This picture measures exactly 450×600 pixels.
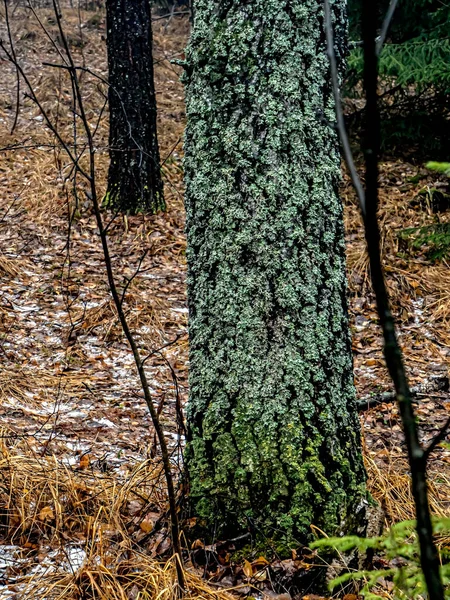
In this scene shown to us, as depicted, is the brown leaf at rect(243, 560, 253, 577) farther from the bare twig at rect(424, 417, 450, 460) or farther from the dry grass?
the bare twig at rect(424, 417, 450, 460)

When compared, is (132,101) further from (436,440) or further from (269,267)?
(436,440)

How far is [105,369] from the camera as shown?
4.64 meters

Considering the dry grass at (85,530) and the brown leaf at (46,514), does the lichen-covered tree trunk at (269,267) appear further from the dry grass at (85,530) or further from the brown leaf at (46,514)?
the brown leaf at (46,514)

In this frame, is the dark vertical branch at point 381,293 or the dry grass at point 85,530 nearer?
the dark vertical branch at point 381,293

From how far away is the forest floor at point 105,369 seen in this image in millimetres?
2402

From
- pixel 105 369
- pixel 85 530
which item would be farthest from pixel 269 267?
pixel 105 369

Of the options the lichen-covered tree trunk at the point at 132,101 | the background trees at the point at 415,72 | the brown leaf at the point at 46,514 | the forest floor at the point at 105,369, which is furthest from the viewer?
the lichen-covered tree trunk at the point at 132,101

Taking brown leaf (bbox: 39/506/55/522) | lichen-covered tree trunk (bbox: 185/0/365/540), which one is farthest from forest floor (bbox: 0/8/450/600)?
lichen-covered tree trunk (bbox: 185/0/365/540)

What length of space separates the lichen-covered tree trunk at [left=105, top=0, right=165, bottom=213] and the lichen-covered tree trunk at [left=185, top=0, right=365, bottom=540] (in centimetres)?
489

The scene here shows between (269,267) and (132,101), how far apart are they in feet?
18.1

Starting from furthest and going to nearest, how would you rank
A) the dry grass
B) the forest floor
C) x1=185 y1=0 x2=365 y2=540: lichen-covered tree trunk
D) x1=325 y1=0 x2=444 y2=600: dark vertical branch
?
1. the forest floor
2. x1=185 y1=0 x2=365 y2=540: lichen-covered tree trunk
3. the dry grass
4. x1=325 y1=0 x2=444 y2=600: dark vertical branch

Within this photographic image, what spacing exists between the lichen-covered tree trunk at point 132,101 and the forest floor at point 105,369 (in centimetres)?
30

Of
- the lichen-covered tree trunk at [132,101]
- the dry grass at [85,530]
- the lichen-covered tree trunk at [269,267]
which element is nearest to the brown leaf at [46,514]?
the dry grass at [85,530]

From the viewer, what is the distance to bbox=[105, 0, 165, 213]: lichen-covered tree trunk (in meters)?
7.14
